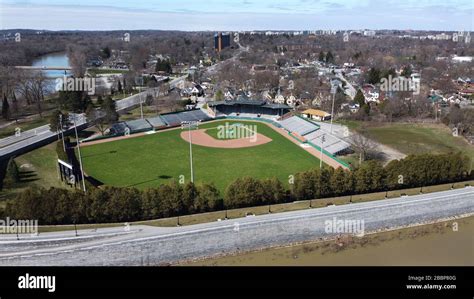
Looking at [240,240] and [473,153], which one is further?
[473,153]

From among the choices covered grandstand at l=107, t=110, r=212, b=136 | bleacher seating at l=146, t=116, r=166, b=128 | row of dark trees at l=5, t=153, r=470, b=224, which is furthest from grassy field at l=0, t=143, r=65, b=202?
bleacher seating at l=146, t=116, r=166, b=128

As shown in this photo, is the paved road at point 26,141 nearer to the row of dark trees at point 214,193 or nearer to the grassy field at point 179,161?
the grassy field at point 179,161

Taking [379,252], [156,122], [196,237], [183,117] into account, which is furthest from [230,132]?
[379,252]

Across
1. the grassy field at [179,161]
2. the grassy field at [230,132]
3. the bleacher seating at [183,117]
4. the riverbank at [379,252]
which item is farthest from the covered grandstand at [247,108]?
the riverbank at [379,252]

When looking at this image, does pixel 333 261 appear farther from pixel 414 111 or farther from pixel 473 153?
pixel 414 111

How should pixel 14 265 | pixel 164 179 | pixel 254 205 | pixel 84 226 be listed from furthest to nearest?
1. pixel 164 179
2. pixel 254 205
3. pixel 84 226
4. pixel 14 265

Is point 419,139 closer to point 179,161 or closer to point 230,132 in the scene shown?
point 230,132
